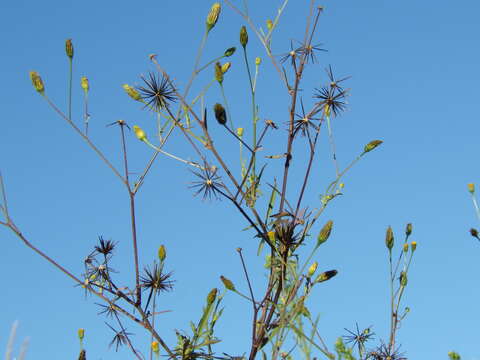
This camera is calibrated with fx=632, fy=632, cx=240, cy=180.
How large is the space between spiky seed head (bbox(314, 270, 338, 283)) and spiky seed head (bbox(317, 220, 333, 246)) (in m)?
0.11

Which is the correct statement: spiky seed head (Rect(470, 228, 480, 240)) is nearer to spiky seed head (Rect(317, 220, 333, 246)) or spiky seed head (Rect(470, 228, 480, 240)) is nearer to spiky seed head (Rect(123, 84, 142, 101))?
spiky seed head (Rect(317, 220, 333, 246))

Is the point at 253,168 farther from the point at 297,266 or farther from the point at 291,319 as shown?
the point at 291,319

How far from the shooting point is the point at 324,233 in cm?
230

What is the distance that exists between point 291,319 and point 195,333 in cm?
56

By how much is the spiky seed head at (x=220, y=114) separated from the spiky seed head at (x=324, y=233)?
1.79ft

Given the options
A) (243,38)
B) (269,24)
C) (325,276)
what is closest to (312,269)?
(325,276)

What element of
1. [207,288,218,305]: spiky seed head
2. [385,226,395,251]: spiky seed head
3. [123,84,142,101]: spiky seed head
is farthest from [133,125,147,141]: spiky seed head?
[385,226,395,251]: spiky seed head

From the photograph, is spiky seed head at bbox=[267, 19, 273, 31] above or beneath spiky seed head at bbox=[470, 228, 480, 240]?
above

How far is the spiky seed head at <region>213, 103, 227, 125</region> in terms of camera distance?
238 cm

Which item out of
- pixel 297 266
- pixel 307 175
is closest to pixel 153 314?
pixel 297 266

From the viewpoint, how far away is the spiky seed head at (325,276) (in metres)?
2.32

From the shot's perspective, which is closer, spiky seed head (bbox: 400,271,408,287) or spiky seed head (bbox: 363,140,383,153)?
spiky seed head (bbox: 363,140,383,153)

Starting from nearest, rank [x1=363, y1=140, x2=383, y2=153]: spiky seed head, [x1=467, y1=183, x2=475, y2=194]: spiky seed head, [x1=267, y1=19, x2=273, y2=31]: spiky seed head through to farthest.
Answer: [x1=363, y1=140, x2=383, y2=153]: spiky seed head
[x1=267, y1=19, x2=273, y2=31]: spiky seed head
[x1=467, y1=183, x2=475, y2=194]: spiky seed head

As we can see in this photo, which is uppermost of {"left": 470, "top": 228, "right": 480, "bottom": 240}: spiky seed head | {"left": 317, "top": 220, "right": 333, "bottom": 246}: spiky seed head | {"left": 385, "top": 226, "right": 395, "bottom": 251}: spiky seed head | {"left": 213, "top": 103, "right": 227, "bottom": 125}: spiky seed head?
{"left": 213, "top": 103, "right": 227, "bottom": 125}: spiky seed head
